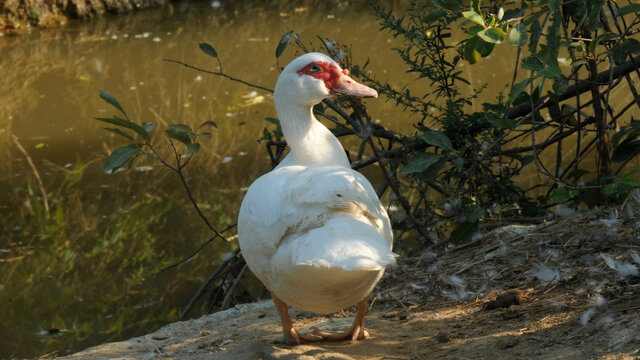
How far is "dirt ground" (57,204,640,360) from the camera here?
2.61m

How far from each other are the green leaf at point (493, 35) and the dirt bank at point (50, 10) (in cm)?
944

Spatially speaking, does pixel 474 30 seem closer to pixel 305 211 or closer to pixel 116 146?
pixel 305 211

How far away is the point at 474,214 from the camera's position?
3.47 metres

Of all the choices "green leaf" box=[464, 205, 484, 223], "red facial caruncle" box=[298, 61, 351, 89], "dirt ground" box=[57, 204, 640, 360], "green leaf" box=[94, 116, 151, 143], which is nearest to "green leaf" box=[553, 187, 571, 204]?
"dirt ground" box=[57, 204, 640, 360]

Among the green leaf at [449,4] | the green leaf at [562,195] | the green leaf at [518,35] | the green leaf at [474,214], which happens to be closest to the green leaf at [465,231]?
the green leaf at [474,214]

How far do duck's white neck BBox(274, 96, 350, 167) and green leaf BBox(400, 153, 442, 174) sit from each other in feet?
0.97

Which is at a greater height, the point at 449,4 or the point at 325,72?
the point at 449,4

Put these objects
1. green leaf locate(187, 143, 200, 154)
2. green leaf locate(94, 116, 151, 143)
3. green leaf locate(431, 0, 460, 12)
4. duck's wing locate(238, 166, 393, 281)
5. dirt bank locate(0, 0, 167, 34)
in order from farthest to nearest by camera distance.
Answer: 1. dirt bank locate(0, 0, 167, 34)
2. green leaf locate(187, 143, 200, 154)
3. green leaf locate(94, 116, 151, 143)
4. green leaf locate(431, 0, 460, 12)
5. duck's wing locate(238, 166, 393, 281)

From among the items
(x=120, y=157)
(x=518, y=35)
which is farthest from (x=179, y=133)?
(x=518, y=35)

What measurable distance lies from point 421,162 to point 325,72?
0.60 meters

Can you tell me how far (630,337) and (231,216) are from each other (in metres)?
3.40

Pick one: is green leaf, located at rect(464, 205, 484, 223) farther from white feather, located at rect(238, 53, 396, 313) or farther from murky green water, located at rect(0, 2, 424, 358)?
murky green water, located at rect(0, 2, 424, 358)

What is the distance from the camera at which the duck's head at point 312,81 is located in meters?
3.20

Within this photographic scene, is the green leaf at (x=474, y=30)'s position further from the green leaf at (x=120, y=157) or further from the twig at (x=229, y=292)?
the twig at (x=229, y=292)
